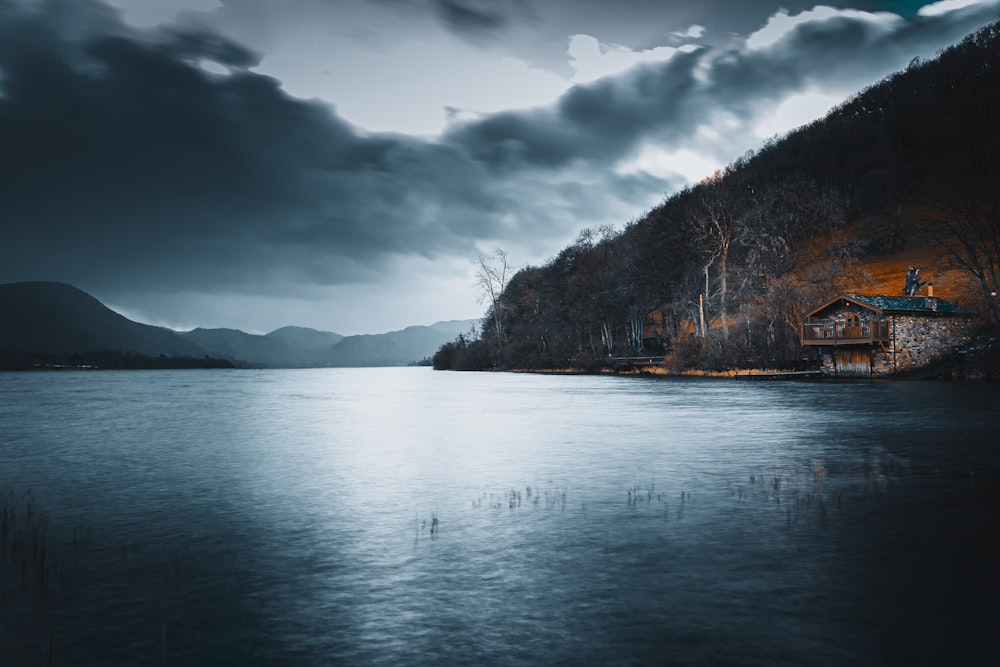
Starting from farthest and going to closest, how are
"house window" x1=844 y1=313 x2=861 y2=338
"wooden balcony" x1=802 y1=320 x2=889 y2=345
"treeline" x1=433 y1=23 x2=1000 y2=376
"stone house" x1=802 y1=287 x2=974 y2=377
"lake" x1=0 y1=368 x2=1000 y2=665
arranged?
"treeline" x1=433 y1=23 x2=1000 y2=376
"house window" x1=844 y1=313 x2=861 y2=338
"wooden balcony" x1=802 y1=320 x2=889 y2=345
"stone house" x1=802 y1=287 x2=974 y2=377
"lake" x1=0 y1=368 x2=1000 y2=665

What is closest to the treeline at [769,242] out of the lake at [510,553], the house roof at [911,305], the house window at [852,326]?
the house roof at [911,305]

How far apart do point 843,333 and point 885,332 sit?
366 cm

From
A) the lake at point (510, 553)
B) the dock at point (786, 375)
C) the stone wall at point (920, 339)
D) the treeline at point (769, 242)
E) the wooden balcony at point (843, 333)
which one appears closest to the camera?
the lake at point (510, 553)

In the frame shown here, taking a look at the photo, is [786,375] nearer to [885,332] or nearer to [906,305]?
[885,332]

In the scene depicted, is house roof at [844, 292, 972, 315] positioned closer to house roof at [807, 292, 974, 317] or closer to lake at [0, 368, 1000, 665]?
house roof at [807, 292, 974, 317]

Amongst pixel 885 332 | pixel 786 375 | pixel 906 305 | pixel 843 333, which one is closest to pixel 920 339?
pixel 885 332

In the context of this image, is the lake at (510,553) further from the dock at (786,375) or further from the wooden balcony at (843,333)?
the dock at (786,375)

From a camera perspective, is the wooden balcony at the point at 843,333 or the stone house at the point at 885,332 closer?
the stone house at the point at 885,332

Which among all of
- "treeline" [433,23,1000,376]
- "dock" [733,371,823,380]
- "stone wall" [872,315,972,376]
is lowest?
"dock" [733,371,823,380]

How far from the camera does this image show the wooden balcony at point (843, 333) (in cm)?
6241

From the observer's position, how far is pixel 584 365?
106438 mm

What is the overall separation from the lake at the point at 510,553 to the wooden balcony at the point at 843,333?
4123 cm

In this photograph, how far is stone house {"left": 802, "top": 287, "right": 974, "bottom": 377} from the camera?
60781mm

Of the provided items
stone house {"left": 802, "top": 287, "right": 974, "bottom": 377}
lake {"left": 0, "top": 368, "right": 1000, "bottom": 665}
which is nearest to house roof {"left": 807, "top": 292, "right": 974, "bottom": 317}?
stone house {"left": 802, "top": 287, "right": 974, "bottom": 377}
